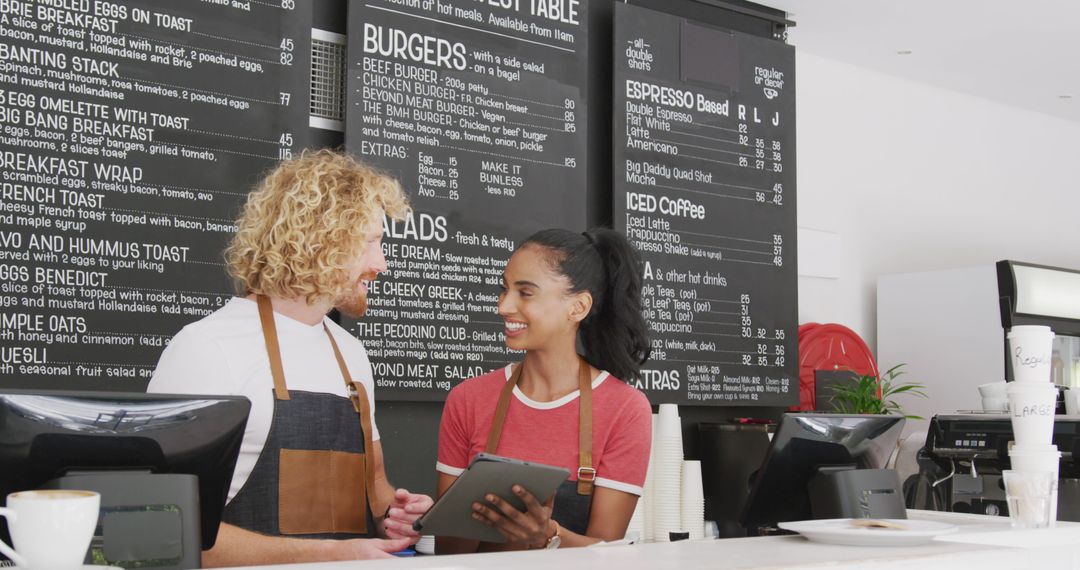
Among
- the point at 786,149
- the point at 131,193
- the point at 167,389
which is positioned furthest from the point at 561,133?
the point at 167,389

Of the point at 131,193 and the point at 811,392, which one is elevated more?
the point at 131,193

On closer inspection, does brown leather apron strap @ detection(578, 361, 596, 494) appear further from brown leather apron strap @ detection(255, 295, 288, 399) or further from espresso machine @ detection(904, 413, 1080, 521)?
espresso machine @ detection(904, 413, 1080, 521)

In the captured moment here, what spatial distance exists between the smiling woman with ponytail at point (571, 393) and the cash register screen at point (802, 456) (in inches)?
13.2

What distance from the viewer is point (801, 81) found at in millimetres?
5074

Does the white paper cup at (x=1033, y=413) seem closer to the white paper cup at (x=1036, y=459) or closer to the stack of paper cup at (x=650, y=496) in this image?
the white paper cup at (x=1036, y=459)

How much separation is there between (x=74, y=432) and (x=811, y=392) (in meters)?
3.70

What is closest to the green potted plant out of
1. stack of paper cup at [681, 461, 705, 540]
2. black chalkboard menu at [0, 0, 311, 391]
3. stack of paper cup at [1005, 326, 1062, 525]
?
stack of paper cup at [681, 461, 705, 540]

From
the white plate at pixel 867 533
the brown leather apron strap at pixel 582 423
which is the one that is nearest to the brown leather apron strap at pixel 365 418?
the brown leather apron strap at pixel 582 423

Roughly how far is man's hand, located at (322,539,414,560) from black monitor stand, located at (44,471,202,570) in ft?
1.62

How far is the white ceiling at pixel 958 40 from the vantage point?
4.46 metres

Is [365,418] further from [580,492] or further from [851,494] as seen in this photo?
[851,494]

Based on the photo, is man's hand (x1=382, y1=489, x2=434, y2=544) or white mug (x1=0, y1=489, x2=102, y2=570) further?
man's hand (x1=382, y1=489, x2=434, y2=544)

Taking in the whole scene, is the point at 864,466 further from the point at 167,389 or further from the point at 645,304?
the point at 645,304

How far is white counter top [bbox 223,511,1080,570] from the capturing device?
143 centimetres
